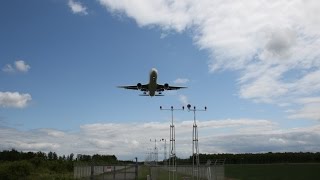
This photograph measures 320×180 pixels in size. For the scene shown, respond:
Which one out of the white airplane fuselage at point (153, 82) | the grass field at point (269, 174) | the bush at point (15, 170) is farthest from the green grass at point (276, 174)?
the bush at point (15, 170)

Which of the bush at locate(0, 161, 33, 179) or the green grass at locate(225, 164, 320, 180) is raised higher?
the bush at locate(0, 161, 33, 179)

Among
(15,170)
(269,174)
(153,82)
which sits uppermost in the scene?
(153,82)

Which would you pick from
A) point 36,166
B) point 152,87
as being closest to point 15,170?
point 36,166

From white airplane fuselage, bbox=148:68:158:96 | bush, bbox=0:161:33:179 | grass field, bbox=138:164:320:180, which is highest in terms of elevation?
white airplane fuselage, bbox=148:68:158:96

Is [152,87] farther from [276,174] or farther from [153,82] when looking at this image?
[276,174]

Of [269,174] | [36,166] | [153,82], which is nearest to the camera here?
[153,82]

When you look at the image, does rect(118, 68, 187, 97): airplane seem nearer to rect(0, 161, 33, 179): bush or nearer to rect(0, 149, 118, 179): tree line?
rect(0, 149, 118, 179): tree line

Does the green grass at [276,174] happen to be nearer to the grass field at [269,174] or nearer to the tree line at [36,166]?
the grass field at [269,174]

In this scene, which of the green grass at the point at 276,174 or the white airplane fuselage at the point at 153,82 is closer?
the white airplane fuselage at the point at 153,82

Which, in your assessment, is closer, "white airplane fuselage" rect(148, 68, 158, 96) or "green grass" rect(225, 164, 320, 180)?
"white airplane fuselage" rect(148, 68, 158, 96)

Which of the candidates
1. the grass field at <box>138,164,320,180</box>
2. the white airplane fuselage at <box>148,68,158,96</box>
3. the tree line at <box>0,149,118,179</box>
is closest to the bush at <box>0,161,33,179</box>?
the tree line at <box>0,149,118,179</box>

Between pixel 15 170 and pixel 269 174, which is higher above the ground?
pixel 15 170

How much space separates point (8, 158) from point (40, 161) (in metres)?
42.6

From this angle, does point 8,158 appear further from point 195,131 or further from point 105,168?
point 195,131
